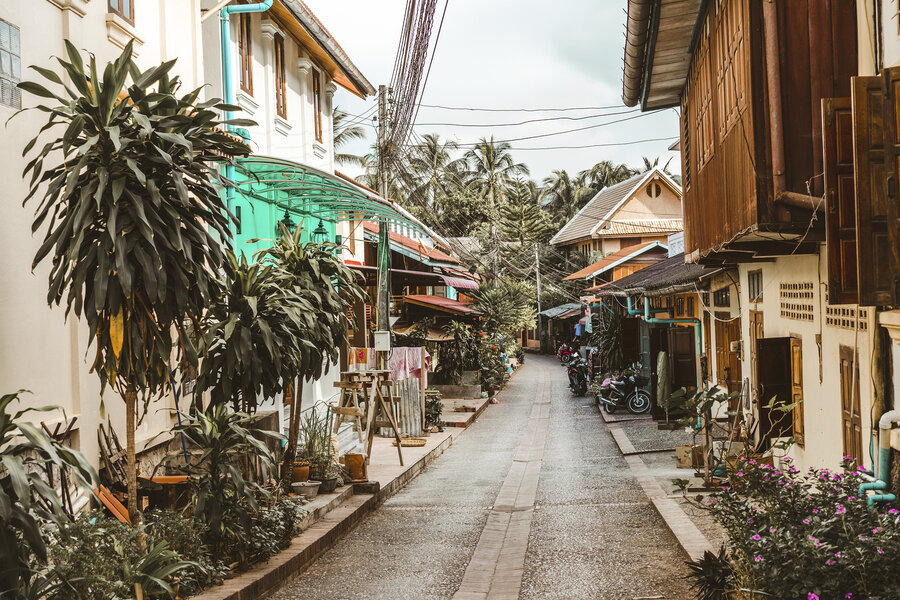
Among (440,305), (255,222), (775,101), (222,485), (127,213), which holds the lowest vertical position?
(222,485)

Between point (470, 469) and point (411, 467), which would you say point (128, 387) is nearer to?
point (411, 467)

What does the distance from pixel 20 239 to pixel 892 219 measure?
21.1 feet

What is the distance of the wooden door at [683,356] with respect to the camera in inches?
809

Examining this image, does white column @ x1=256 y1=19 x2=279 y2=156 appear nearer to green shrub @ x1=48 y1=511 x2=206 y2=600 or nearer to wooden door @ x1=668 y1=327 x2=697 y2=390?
green shrub @ x1=48 y1=511 x2=206 y2=600

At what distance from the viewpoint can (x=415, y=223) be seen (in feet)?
47.4

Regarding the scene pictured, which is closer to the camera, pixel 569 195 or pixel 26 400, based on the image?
pixel 26 400

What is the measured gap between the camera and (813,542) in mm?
4801

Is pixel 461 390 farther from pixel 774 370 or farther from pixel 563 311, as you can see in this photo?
pixel 563 311

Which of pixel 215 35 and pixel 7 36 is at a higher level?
pixel 215 35

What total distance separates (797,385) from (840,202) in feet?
17.3

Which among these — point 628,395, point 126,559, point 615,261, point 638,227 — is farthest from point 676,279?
point 638,227

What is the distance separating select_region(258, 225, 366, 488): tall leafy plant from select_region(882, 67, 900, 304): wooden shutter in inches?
247

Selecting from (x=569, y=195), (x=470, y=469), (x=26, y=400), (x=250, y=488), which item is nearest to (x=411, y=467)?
(x=470, y=469)

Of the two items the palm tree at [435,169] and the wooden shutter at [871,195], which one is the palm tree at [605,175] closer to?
the palm tree at [435,169]
